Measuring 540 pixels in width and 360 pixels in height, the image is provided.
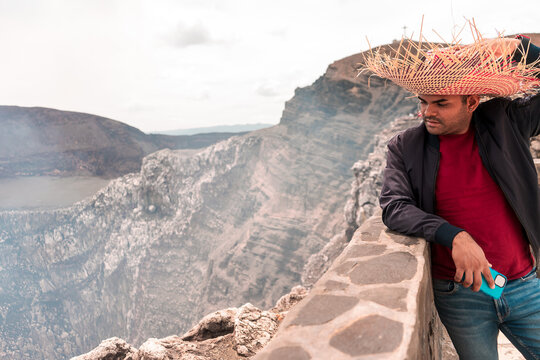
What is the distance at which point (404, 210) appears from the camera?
1784 millimetres

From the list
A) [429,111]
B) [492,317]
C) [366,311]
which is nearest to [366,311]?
[366,311]

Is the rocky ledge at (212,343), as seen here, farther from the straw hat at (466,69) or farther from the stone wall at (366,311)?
→ the straw hat at (466,69)

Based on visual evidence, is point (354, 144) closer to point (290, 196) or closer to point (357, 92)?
point (357, 92)

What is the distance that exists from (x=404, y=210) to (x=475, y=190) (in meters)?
0.38

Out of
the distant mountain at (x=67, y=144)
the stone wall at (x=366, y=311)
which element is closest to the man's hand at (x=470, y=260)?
the stone wall at (x=366, y=311)

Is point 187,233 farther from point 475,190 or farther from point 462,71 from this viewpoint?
point 462,71

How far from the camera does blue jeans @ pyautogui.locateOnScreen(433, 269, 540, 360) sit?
165 cm

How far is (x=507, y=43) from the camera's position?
6.02ft

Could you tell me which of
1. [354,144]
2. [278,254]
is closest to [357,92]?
[354,144]

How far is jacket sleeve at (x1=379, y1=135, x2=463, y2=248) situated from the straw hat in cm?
40

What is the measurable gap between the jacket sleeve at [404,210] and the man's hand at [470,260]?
0.13 ft

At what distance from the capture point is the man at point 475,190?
1.65 m

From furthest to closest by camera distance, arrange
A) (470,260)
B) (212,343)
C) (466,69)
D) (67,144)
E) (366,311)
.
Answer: (67,144) < (212,343) < (466,69) < (470,260) < (366,311)

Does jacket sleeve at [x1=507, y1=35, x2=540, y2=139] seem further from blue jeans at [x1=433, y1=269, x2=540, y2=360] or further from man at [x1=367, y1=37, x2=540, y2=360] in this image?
blue jeans at [x1=433, y1=269, x2=540, y2=360]
